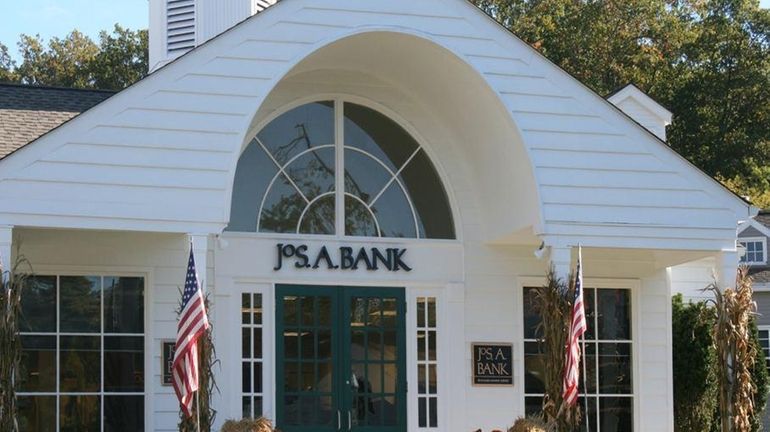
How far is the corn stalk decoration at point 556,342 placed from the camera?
42.2 ft

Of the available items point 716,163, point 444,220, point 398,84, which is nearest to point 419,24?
point 398,84

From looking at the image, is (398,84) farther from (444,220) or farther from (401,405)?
(401,405)

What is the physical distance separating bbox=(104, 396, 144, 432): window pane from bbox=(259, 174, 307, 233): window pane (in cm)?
240

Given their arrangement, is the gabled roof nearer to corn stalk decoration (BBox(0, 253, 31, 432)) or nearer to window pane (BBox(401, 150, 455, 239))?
corn stalk decoration (BBox(0, 253, 31, 432))

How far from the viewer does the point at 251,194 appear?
46.5 ft

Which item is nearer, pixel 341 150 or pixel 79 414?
pixel 79 414

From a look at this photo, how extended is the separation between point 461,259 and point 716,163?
22.8m

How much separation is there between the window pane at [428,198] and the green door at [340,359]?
92 cm

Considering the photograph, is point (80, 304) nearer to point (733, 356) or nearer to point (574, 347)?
point (574, 347)

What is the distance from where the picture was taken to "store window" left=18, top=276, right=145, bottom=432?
43.7 feet

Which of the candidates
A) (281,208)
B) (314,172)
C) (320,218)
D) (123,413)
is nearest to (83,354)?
(123,413)

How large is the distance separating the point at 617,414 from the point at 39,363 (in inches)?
276

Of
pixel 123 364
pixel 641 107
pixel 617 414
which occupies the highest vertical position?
pixel 641 107

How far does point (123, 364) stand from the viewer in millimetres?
13633
